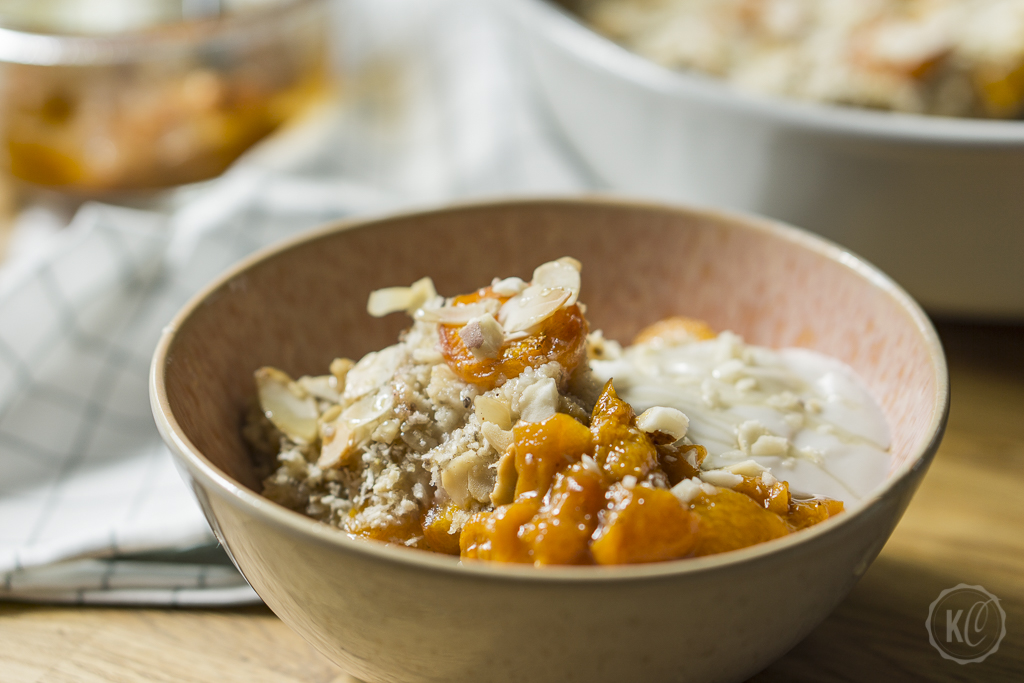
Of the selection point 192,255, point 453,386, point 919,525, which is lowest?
point 919,525

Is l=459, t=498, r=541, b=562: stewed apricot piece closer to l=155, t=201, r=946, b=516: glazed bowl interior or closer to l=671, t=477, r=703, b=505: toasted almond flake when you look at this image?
l=671, t=477, r=703, b=505: toasted almond flake

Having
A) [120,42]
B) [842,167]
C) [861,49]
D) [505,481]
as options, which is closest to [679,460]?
[505,481]

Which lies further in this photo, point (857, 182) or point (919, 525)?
point (857, 182)

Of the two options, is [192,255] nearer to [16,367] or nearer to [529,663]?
[16,367]

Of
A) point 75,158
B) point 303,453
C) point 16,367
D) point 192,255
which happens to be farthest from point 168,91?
point 303,453

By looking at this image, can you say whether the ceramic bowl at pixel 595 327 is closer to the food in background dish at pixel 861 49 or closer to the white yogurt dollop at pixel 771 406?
the white yogurt dollop at pixel 771 406

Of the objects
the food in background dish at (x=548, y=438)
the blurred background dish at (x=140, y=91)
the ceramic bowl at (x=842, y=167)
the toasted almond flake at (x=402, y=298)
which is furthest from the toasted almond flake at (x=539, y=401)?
the blurred background dish at (x=140, y=91)

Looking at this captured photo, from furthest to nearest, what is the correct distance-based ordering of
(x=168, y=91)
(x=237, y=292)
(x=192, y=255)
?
1. (x=168, y=91)
2. (x=192, y=255)
3. (x=237, y=292)

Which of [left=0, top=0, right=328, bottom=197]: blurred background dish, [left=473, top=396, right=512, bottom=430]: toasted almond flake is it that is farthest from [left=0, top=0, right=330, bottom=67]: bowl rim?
[left=473, top=396, right=512, bottom=430]: toasted almond flake
